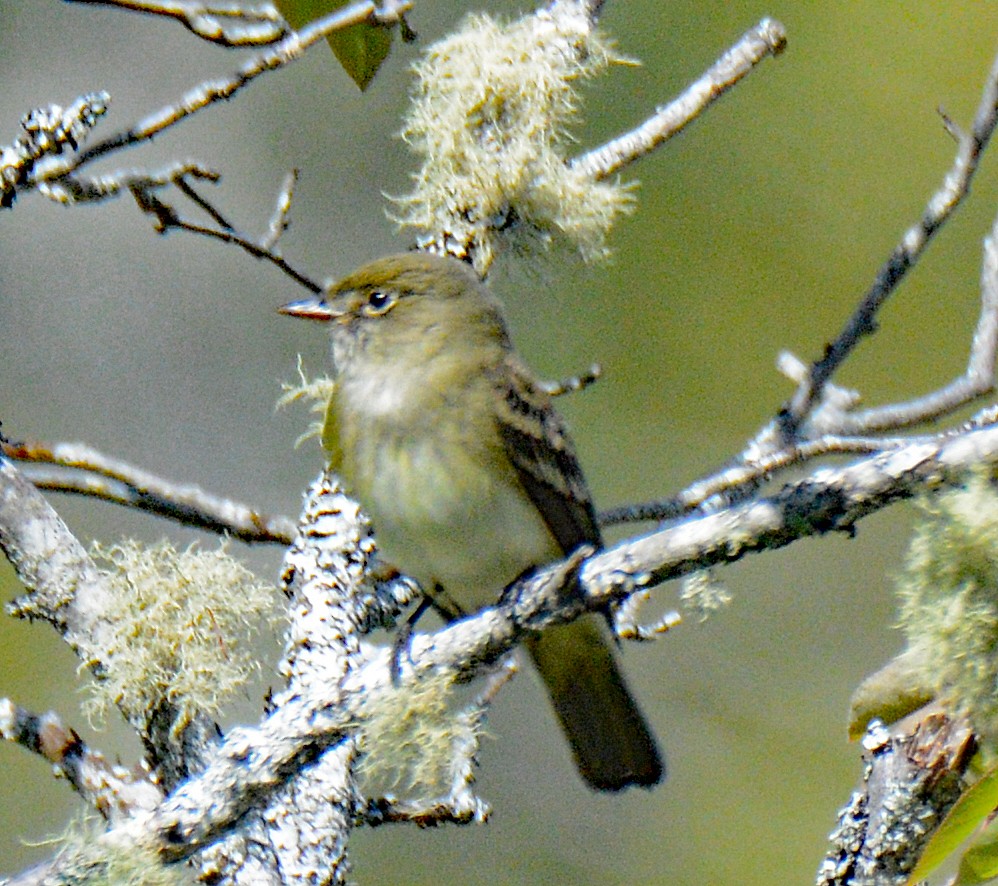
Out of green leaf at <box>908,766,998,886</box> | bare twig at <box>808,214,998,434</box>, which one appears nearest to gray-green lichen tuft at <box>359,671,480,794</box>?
green leaf at <box>908,766,998,886</box>

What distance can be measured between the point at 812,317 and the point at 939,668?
328cm

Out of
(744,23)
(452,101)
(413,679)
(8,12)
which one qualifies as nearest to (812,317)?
(744,23)

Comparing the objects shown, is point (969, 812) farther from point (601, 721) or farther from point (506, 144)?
point (506, 144)

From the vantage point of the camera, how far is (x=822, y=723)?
5.16m

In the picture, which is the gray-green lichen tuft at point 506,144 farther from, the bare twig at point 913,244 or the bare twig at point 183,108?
the bare twig at point 183,108

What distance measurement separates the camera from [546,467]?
288 cm

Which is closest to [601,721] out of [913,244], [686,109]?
[913,244]

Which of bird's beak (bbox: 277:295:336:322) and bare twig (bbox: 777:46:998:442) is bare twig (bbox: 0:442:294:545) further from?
bare twig (bbox: 777:46:998:442)

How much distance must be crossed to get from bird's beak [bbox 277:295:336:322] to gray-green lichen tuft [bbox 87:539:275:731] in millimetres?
755

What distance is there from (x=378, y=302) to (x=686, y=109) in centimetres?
77

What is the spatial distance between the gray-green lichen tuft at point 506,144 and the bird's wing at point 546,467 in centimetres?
32

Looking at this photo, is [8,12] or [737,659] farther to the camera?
[8,12]

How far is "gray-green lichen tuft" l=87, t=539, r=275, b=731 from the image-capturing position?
2.25 meters

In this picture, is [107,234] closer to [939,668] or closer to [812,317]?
[812,317]
